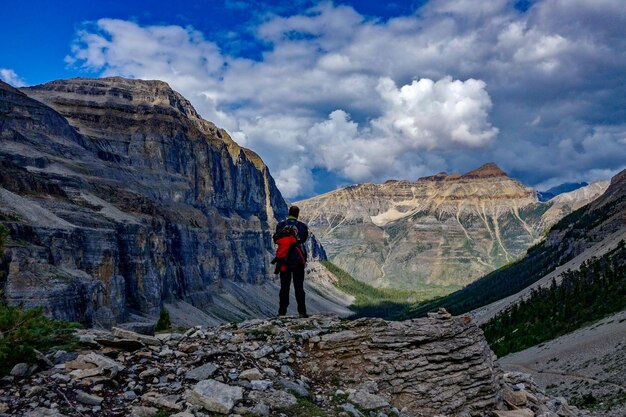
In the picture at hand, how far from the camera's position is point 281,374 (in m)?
17.5

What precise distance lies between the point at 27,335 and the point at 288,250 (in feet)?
Answer: 36.0

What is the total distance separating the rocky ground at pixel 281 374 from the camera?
1369 centimetres

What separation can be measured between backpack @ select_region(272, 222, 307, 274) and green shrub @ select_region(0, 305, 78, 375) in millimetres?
8947

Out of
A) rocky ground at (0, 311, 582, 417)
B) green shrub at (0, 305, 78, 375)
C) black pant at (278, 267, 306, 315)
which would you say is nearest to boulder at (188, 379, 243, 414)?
rocky ground at (0, 311, 582, 417)

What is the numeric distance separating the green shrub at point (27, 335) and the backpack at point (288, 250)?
895cm

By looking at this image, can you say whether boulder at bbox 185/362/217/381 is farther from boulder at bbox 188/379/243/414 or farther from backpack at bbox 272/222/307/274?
backpack at bbox 272/222/307/274

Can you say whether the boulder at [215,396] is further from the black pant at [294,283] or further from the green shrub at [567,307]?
the green shrub at [567,307]

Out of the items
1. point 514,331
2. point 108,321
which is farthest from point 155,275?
point 514,331

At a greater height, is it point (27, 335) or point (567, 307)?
point (27, 335)

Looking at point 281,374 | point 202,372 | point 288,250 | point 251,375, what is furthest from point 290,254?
point 202,372

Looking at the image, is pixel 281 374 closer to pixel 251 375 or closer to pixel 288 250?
pixel 251 375

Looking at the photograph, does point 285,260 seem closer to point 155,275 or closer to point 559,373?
point 559,373

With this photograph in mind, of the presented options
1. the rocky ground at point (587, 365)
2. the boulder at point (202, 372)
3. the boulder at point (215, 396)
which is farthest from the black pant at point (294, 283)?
the rocky ground at point (587, 365)

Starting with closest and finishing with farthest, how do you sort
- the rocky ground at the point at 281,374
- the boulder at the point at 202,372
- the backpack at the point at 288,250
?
the rocky ground at the point at 281,374
the boulder at the point at 202,372
the backpack at the point at 288,250
